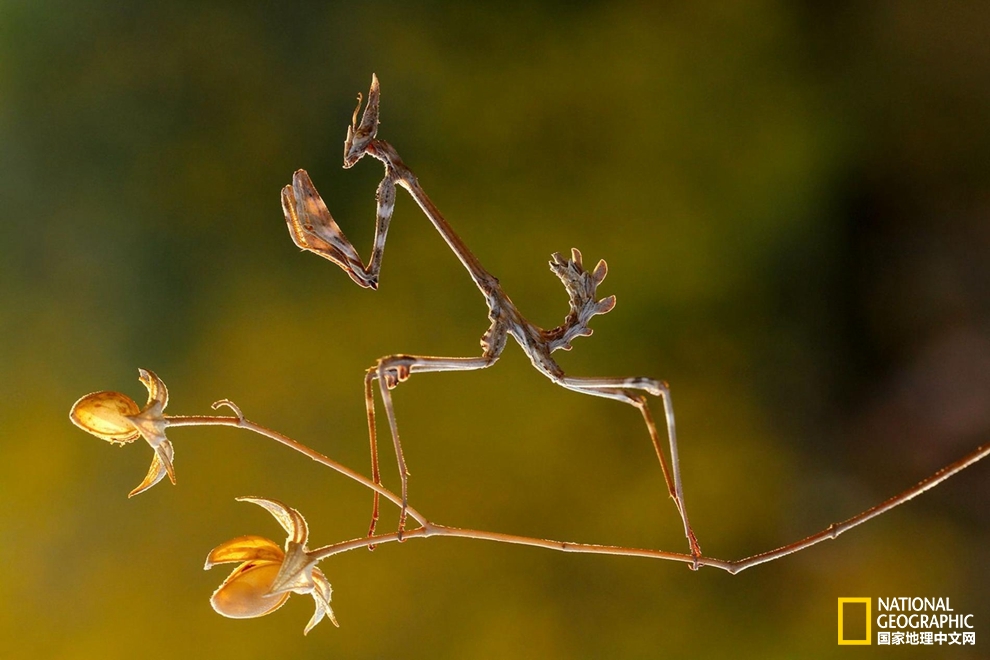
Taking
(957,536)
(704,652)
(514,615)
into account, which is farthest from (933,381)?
(514,615)

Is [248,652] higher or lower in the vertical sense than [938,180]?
lower

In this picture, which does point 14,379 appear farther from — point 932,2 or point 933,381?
point 932,2

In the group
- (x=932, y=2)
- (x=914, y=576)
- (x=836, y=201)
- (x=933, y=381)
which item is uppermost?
(x=932, y=2)

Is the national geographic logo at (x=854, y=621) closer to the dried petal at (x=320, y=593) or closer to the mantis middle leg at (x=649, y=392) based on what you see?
the mantis middle leg at (x=649, y=392)

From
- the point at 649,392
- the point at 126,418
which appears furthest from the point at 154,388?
the point at 649,392

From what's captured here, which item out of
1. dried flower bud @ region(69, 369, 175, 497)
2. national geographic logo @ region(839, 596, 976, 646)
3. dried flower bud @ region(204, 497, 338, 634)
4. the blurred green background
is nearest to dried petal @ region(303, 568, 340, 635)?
dried flower bud @ region(204, 497, 338, 634)

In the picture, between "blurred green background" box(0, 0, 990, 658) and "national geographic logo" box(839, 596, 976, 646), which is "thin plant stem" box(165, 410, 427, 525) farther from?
"national geographic logo" box(839, 596, 976, 646)
